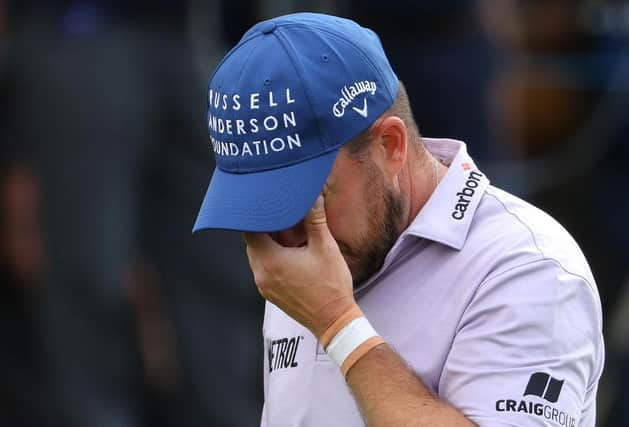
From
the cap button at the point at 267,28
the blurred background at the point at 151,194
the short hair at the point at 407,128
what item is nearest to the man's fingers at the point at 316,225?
the short hair at the point at 407,128

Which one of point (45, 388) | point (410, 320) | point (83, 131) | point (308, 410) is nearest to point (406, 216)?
point (410, 320)

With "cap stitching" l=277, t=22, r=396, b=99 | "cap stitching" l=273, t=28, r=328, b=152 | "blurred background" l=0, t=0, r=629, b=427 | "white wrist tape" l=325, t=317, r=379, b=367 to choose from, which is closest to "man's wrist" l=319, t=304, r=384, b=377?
"white wrist tape" l=325, t=317, r=379, b=367

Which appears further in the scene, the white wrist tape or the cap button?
the cap button

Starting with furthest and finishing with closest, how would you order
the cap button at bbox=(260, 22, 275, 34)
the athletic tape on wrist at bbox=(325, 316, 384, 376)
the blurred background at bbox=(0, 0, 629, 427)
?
the blurred background at bbox=(0, 0, 629, 427) < the cap button at bbox=(260, 22, 275, 34) < the athletic tape on wrist at bbox=(325, 316, 384, 376)

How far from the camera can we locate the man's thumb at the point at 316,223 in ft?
9.69

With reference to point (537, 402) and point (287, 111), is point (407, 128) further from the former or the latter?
point (537, 402)

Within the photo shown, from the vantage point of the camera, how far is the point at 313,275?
2941 millimetres

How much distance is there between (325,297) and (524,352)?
393 millimetres

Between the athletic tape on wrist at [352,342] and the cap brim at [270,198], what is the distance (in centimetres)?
23

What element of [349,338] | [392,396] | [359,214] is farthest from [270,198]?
[392,396]

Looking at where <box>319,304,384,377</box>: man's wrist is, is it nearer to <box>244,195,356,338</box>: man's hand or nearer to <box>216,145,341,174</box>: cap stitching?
<box>244,195,356,338</box>: man's hand

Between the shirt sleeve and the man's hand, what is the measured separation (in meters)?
0.24

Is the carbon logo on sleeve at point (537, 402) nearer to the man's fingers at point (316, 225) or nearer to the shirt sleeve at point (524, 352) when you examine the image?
the shirt sleeve at point (524, 352)

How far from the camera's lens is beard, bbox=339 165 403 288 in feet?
9.96
